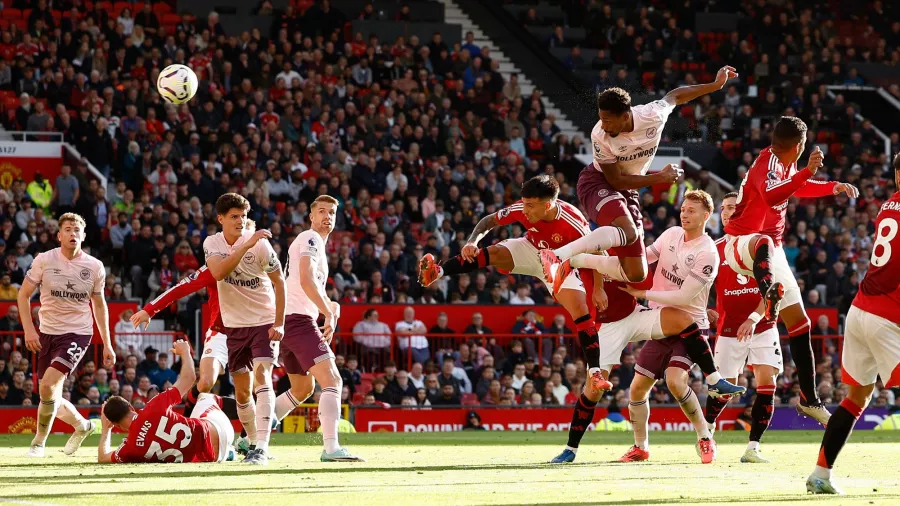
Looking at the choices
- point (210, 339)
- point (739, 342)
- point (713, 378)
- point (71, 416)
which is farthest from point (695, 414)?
point (71, 416)

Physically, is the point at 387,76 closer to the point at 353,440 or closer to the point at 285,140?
the point at 285,140

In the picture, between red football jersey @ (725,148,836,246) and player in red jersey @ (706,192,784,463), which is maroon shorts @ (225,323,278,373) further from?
red football jersey @ (725,148,836,246)

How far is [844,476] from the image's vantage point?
984cm

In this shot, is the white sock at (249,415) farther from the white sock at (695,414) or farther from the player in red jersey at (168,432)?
the white sock at (695,414)

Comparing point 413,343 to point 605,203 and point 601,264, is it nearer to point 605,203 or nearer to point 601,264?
point 601,264

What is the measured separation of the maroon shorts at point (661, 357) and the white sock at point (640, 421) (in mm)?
290

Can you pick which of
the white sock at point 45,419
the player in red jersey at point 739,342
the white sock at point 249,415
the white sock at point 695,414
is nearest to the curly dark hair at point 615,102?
the player in red jersey at point 739,342

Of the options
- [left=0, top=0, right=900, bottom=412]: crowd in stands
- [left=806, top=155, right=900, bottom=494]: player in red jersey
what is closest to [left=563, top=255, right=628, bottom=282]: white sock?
[left=806, top=155, right=900, bottom=494]: player in red jersey

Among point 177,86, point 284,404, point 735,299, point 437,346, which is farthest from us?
point 437,346

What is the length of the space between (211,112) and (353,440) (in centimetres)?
1106

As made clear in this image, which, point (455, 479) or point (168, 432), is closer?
point (455, 479)

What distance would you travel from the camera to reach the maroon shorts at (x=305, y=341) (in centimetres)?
1141

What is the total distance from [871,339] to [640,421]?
4142mm

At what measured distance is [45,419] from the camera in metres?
13.1
